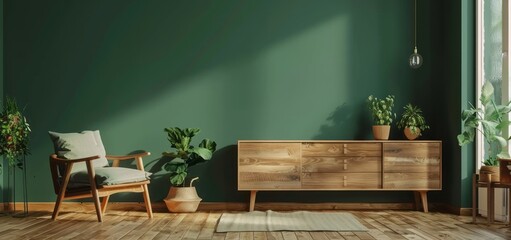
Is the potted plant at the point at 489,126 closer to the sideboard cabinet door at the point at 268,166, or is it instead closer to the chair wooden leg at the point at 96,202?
the sideboard cabinet door at the point at 268,166

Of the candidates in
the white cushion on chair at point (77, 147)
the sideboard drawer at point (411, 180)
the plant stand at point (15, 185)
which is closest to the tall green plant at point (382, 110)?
the sideboard drawer at point (411, 180)

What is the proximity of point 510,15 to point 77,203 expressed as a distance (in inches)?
171

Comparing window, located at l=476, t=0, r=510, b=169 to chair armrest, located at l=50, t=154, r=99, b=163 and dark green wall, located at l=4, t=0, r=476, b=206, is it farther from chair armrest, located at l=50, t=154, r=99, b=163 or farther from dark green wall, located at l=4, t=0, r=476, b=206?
chair armrest, located at l=50, t=154, r=99, b=163

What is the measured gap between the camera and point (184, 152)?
6281mm

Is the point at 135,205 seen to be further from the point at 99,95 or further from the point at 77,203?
the point at 99,95

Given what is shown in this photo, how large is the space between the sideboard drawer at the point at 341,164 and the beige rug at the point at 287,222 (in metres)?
0.41

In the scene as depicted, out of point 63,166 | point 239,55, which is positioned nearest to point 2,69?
point 63,166

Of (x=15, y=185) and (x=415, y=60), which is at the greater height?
(x=415, y=60)

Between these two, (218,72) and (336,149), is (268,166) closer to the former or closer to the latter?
(336,149)

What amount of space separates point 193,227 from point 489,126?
2586 millimetres

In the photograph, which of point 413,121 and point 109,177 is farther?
point 413,121

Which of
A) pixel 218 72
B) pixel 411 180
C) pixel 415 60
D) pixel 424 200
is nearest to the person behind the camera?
pixel 415 60

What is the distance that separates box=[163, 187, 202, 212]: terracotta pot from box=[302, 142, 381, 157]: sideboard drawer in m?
1.12

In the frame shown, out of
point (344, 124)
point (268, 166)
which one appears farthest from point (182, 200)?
point (344, 124)
